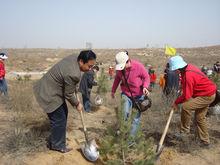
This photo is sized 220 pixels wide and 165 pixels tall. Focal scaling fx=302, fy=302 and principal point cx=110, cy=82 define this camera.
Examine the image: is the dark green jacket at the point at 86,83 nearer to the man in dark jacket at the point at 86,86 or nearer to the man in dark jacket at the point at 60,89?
the man in dark jacket at the point at 86,86

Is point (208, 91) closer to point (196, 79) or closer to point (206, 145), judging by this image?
point (196, 79)

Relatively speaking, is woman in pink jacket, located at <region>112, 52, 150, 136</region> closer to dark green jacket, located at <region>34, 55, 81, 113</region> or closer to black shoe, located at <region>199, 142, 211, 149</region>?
dark green jacket, located at <region>34, 55, 81, 113</region>

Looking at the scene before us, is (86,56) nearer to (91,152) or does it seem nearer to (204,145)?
(91,152)

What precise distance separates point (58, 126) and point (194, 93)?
2322 millimetres

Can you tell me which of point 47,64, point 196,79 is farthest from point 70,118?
point 47,64

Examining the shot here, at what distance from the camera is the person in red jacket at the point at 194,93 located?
4762 millimetres

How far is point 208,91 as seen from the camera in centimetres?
504

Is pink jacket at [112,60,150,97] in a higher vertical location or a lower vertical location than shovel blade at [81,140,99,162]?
higher

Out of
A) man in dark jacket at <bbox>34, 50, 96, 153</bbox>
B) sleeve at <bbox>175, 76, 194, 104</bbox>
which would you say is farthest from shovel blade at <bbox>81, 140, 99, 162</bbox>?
sleeve at <bbox>175, 76, 194, 104</bbox>

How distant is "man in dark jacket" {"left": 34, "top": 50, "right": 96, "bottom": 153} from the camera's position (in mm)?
4387

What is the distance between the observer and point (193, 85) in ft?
16.1

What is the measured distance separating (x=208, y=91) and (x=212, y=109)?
2.42 meters

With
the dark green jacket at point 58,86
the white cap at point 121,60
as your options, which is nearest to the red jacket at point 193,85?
the white cap at point 121,60

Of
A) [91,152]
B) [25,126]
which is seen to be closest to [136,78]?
[91,152]
